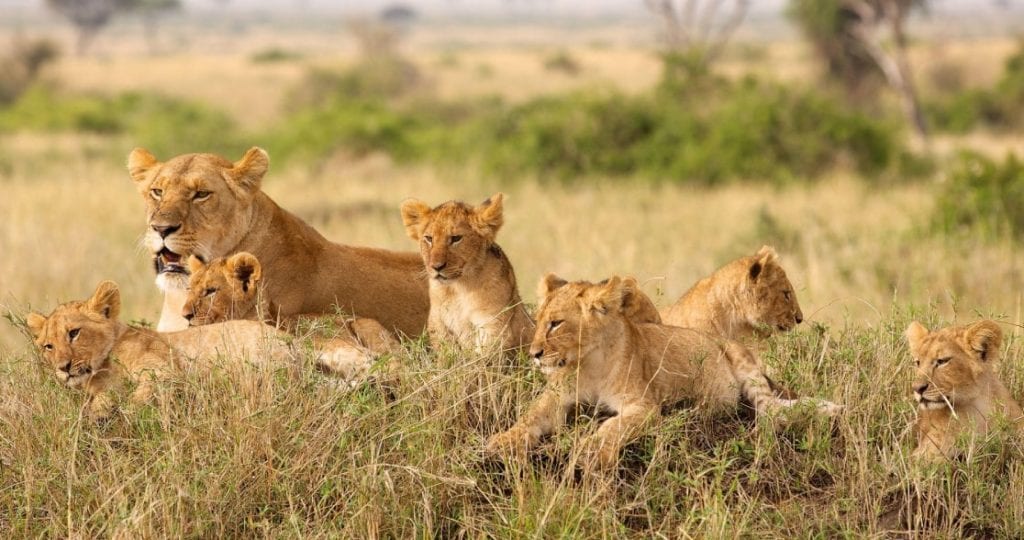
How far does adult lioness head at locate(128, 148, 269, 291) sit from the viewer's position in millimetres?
5223

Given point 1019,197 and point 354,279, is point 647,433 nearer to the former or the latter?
point 354,279

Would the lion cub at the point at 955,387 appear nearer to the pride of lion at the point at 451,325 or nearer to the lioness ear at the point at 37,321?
the pride of lion at the point at 451,325

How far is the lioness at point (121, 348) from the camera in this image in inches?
189

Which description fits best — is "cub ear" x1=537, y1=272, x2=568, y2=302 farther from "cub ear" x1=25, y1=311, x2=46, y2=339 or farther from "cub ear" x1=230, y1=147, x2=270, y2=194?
"cub ear" x1=25, y1=311, x2=46, y2=339

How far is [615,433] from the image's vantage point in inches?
179

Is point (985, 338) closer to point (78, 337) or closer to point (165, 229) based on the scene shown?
point (165, 229)

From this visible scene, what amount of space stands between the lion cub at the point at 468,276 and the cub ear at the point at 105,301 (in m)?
1.04

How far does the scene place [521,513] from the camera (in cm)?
438

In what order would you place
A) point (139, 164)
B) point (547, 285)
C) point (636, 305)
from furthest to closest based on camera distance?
point (139, 164) < point (547, 285) < point (636, 305)

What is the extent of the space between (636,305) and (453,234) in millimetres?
726

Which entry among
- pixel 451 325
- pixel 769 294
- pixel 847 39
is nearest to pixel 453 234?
pixel 451 325

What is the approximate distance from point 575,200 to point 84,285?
20.2ft

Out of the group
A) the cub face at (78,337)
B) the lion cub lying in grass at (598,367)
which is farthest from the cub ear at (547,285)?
the cub face at (78,337)

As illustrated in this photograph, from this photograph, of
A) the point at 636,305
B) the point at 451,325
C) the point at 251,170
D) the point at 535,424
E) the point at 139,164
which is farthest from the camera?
the point at 139,164
